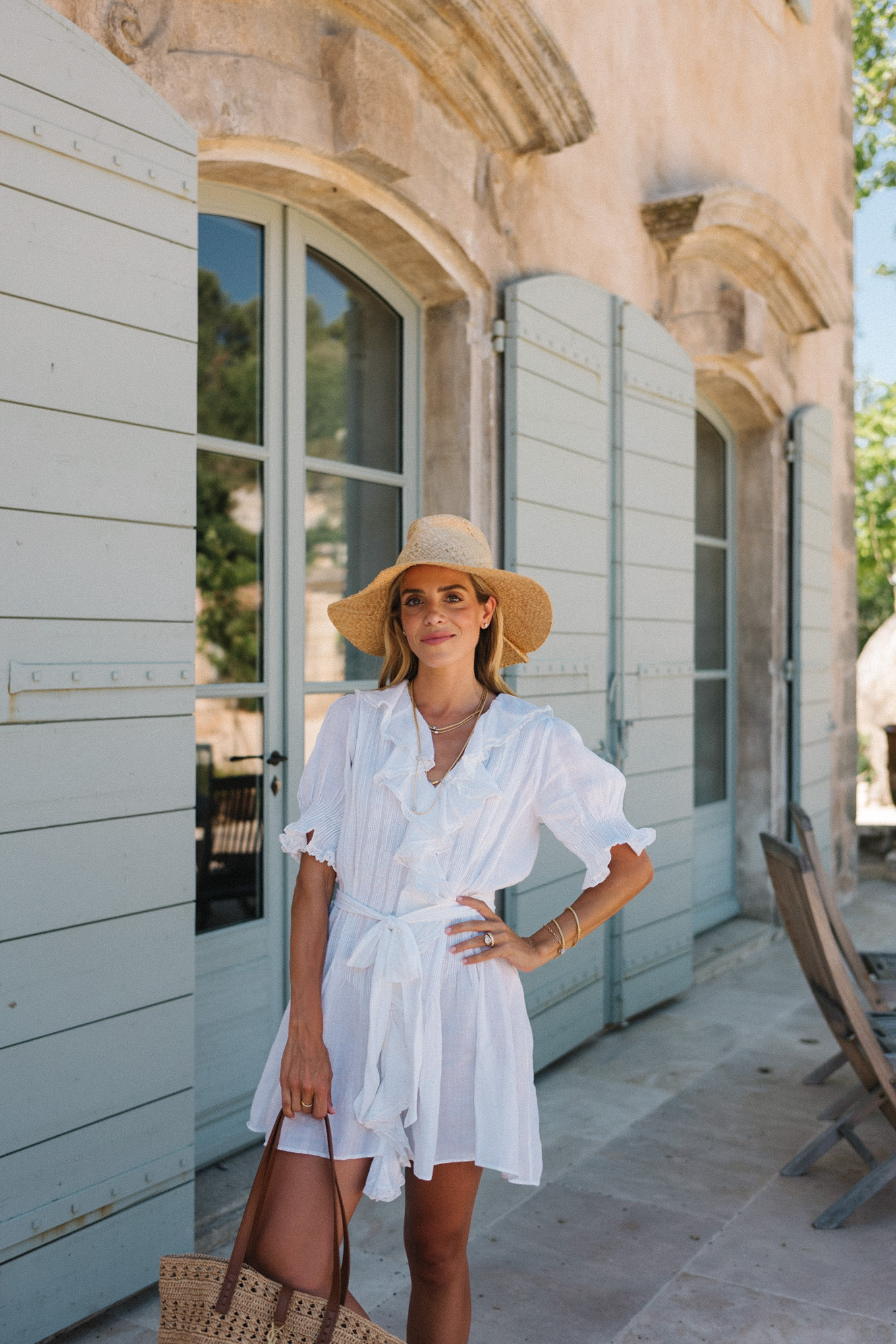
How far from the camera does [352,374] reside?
12.9ft

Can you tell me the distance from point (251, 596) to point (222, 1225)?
335cm

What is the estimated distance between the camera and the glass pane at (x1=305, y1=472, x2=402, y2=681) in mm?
3812

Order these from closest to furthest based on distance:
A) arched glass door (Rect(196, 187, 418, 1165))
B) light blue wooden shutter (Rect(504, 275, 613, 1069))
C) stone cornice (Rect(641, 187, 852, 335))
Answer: arched glass door (Rect(196, 187, 418, 1165))
light blue wooden shutter (Rect(504, 275, 613, 1069))
stone cornice (Rect(641, 187, 852, 335))

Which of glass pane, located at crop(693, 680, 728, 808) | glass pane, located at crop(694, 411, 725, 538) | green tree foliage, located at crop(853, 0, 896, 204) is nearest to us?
glass pane, located at crop(693, 680, 728, 808)

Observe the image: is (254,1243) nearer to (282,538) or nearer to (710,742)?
(282,538)

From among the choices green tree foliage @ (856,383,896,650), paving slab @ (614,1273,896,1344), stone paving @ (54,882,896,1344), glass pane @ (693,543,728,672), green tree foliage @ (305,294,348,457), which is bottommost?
stone paving @ (54,882,896,1344)

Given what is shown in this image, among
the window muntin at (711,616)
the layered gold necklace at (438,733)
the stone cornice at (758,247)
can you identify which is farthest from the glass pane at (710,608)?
the layered gold necklace at (438,733)

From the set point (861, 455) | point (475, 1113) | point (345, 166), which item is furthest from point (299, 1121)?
point (861, 455)

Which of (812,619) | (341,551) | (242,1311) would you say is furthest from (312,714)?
(812,619)

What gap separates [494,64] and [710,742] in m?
3.72

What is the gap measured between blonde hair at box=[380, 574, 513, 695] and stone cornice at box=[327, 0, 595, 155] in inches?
79.4

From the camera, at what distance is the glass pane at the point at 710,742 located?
6281 mm

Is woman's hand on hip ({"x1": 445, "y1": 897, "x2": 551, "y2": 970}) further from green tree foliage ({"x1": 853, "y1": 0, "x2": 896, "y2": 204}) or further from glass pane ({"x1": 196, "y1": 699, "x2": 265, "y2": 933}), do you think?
green tree foliage ({"x1": 853, "y1": 0, "x2": 896, "y2": 204})

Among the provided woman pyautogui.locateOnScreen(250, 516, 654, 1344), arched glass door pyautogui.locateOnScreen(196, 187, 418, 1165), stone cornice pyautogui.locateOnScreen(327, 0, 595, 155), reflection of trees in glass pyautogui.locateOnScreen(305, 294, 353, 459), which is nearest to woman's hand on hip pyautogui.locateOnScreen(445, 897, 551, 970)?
woman pyautogui.locateOnScreen(250, 516, 654, 1344)
